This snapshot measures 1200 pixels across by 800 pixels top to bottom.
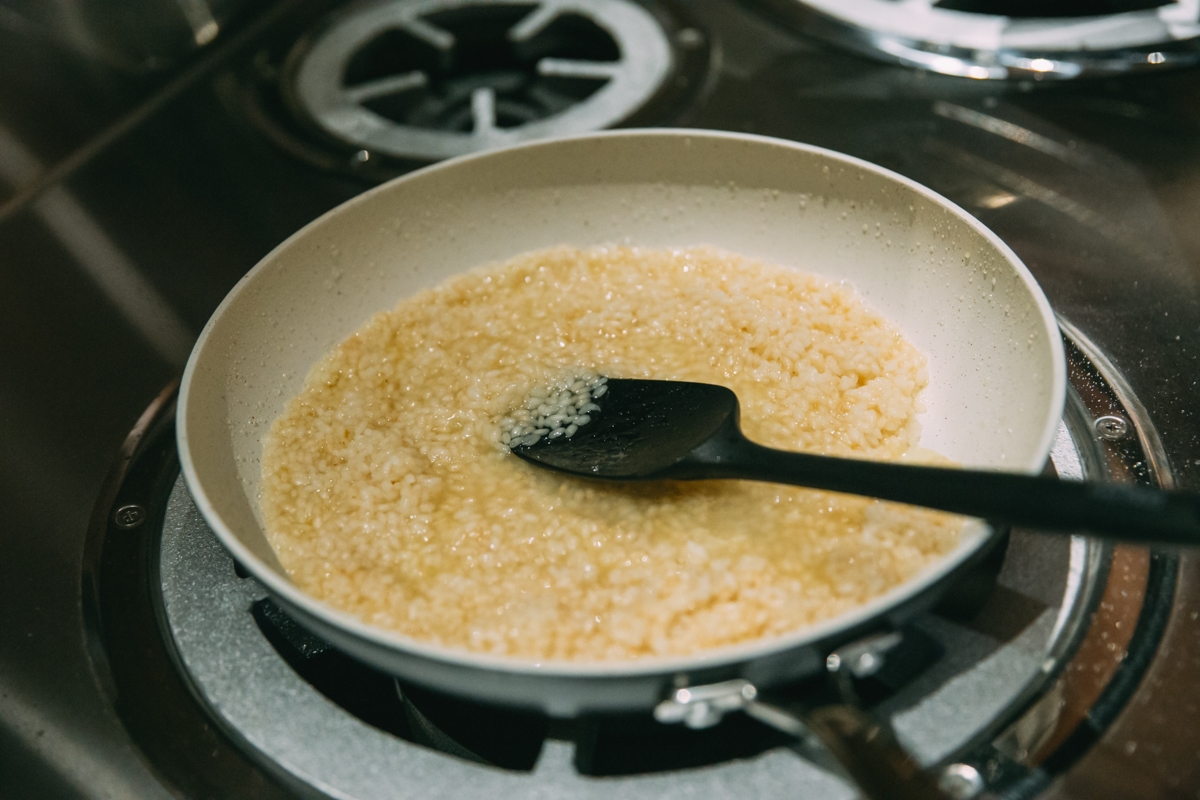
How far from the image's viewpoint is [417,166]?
3.75 ft

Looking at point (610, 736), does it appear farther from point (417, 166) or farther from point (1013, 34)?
point (1013, 34)

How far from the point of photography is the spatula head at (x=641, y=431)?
0.70 m

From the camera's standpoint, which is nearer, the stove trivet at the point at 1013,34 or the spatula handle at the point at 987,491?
the spatula handle at the point at 987,491

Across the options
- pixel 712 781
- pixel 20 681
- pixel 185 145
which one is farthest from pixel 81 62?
pixel 712 781

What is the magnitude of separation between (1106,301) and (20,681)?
1.12 meters

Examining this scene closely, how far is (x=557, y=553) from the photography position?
0.68m

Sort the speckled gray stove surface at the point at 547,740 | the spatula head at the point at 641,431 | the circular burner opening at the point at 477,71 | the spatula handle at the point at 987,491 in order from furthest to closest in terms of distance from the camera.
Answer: the circular burner opening at the point at 477,71
the spatula head at the point at 641,431
the speckled gray stove surface at the point at 547,740
the spatula handle at the point at 987,491

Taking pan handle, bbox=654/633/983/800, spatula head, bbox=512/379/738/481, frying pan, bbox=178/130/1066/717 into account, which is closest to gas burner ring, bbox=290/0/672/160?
frying pan, bbox=178/130/1066/717

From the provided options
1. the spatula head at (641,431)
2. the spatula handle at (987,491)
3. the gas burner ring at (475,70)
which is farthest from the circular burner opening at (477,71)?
the spatula handle at (987,491)

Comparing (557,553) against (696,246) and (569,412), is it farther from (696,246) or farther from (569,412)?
(696,246)

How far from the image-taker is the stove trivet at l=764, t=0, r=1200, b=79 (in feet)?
3.85

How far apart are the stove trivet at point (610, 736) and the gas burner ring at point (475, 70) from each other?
0.75 meters

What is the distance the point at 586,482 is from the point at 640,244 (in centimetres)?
37

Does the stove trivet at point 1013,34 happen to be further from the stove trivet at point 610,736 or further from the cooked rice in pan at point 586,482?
the stove trivet at point 610,736
